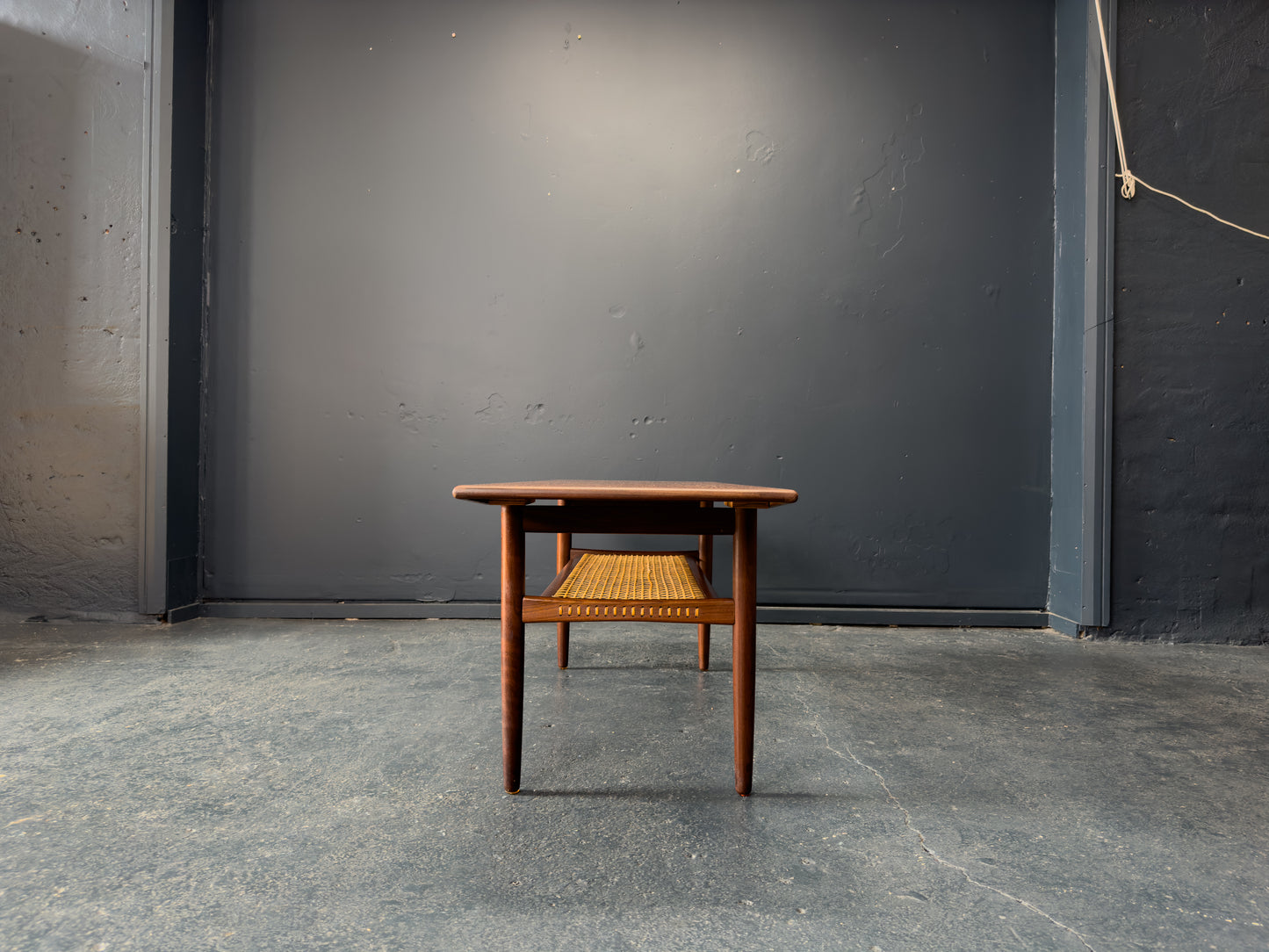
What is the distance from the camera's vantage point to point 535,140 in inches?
103

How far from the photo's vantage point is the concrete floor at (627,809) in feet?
2.75

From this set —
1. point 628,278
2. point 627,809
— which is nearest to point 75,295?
point 628,278

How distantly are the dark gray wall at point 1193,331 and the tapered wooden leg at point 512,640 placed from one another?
2372 millimetres

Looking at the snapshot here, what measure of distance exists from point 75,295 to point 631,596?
2.78 metres

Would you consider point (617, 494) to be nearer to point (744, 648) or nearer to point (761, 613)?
point (744, 648)

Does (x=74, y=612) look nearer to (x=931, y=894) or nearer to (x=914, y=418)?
(x=931, y=894)

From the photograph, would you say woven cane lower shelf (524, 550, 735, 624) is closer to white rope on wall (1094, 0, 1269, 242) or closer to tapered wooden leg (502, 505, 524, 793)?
tapered wooden leg (502, 505, 524, 793)

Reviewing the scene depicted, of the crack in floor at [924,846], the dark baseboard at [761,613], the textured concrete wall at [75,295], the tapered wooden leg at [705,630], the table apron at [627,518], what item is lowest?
the crack in floor at [924,846]

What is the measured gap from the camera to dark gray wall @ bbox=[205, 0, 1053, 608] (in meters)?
2.56

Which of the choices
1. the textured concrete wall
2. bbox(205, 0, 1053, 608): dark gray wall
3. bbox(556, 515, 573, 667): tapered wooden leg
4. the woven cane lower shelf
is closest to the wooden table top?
the woven cane lower shelf

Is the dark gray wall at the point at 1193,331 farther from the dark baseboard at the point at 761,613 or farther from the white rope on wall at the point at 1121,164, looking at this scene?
the dark baseboard at the point at 761,613

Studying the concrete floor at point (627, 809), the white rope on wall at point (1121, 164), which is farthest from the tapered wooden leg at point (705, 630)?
the white rope on wall at point (1121, 164)

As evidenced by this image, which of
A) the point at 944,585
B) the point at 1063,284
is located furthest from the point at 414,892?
the point at 1063,284

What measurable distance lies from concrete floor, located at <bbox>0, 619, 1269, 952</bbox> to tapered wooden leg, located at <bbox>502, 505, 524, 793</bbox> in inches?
3.3
